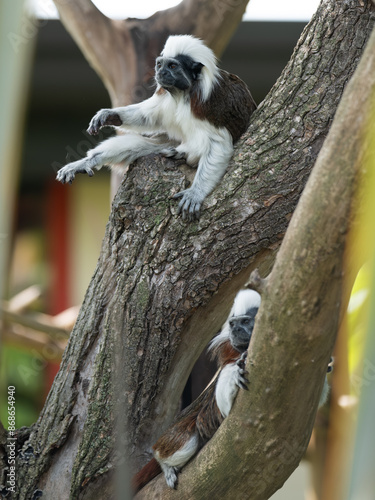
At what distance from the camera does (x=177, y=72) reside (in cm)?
309

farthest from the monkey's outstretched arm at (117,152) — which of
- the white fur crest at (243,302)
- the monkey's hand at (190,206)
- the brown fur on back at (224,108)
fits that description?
the white fur crest at (243,302)

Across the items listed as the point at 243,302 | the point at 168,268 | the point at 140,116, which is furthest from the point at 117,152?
the point at 243,302

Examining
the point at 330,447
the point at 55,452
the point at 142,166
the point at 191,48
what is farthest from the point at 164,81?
the point at 330,447

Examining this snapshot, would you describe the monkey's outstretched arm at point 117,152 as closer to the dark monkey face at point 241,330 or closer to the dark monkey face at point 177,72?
the dark monkey face at point 177,72

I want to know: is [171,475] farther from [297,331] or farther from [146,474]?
[297,331]

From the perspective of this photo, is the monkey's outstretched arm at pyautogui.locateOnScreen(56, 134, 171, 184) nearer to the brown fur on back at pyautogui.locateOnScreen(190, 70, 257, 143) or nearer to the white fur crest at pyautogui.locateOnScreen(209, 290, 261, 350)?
the brown fur on back at pyautogui.locateOnScreen(190, 70, 257, 143)

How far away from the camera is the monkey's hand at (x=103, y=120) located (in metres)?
2.97

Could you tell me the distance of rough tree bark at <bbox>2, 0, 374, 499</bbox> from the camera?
2434mm

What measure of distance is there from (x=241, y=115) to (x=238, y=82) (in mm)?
264

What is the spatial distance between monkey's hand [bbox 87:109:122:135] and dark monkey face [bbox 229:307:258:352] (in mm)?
1153

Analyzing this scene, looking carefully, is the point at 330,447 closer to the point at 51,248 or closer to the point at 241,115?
the point at 241,115

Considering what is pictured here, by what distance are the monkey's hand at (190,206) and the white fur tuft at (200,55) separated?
82cm

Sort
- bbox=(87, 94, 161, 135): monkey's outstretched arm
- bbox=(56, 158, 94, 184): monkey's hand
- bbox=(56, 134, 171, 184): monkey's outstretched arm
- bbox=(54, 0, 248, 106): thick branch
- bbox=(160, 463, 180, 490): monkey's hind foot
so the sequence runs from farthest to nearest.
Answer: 1. bbox=(54, 0, 248, 106): thick branch
2. bbox=(87, 94, 161, 135): monkey's outstretched arm
3. bbox=(56, 134, 171, 184): monkey's outstretched arm
4. bbox=(56, 158, 94, 184): monkey's hand
5. bbox=(160, 463, 180, 490): monkey's hind foot

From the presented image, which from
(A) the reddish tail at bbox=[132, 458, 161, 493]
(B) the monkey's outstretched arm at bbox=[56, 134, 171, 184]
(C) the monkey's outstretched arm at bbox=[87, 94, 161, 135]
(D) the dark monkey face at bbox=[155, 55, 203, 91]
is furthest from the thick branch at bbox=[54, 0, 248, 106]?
(A) the reddish tail at bbox=[132, 458, 161, 493]
